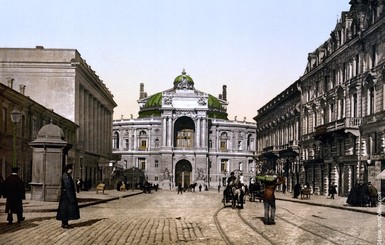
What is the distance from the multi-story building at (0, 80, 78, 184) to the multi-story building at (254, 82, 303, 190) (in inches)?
979

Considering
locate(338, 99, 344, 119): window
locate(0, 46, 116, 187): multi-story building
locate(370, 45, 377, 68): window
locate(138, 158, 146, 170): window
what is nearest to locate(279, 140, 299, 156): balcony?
locate(338, 99, 344, 119): window

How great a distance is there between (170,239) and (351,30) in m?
36.8

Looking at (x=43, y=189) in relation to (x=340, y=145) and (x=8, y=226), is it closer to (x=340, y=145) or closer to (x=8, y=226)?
(x=8, y=226)

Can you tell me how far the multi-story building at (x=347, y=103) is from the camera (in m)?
41.6

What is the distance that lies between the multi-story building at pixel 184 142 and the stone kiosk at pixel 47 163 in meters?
82.1

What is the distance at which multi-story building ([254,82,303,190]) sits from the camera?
67.2 metres

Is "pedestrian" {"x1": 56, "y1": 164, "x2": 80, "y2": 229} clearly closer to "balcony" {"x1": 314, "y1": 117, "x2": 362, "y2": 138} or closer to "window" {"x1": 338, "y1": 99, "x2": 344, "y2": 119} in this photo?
"balcony" {"x1": 314, "y1": 117, "x2": 362, "y2": 138}

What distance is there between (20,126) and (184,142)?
2867 inches

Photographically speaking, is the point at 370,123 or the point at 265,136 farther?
the point at 265,136

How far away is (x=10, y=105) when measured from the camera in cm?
4281

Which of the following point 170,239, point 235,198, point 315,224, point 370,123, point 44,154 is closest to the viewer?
point 170,239

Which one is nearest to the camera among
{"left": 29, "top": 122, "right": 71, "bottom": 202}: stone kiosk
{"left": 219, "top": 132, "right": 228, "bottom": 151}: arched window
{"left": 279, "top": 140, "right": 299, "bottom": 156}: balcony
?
{"left": 29, "top": 122, "right": 71, "bottom": 202}: stone kiosk

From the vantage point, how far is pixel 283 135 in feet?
247

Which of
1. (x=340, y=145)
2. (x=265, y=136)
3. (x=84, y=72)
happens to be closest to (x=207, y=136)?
(x=265, y=136)
